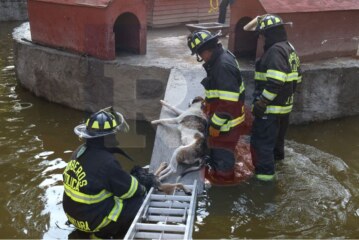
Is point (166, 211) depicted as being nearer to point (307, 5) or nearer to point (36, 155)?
point (36, 155)

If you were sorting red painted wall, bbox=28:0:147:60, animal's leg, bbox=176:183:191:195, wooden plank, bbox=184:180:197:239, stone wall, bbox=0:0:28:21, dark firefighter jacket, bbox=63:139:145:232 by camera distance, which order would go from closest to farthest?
wooden plank, bbox=184:180:197:239 → dark firefighter jacket, bbox=63:139:145:232 → animal's leg, bbox=176:183:191:195 → red painted wall, bbox=28:0:147:60 → stone wall, bbox=0:0:28:21

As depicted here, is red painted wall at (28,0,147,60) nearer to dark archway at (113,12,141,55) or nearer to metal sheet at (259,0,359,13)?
dark archway at (113,12,141,55)

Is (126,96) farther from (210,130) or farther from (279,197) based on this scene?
(279,197)

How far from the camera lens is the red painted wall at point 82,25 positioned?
746cm

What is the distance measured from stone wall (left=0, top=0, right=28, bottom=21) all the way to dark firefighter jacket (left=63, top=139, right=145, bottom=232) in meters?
16.6

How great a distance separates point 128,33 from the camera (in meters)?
8.49

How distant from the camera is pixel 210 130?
5.26 metres

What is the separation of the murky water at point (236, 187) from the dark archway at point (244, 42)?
1.87 meters

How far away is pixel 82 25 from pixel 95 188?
186 inches

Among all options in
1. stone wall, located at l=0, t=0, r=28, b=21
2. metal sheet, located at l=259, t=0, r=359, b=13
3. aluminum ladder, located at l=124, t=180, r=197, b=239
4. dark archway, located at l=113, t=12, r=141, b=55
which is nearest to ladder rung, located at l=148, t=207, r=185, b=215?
aluminum ladder, located at l=124, t=180, r=197, b=239

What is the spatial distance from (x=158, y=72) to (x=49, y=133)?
229 cm

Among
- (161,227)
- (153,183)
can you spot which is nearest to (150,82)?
(153,183)

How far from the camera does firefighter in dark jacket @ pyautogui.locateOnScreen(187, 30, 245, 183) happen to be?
4.96 m

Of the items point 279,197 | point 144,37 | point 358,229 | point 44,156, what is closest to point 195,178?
point 279,197
